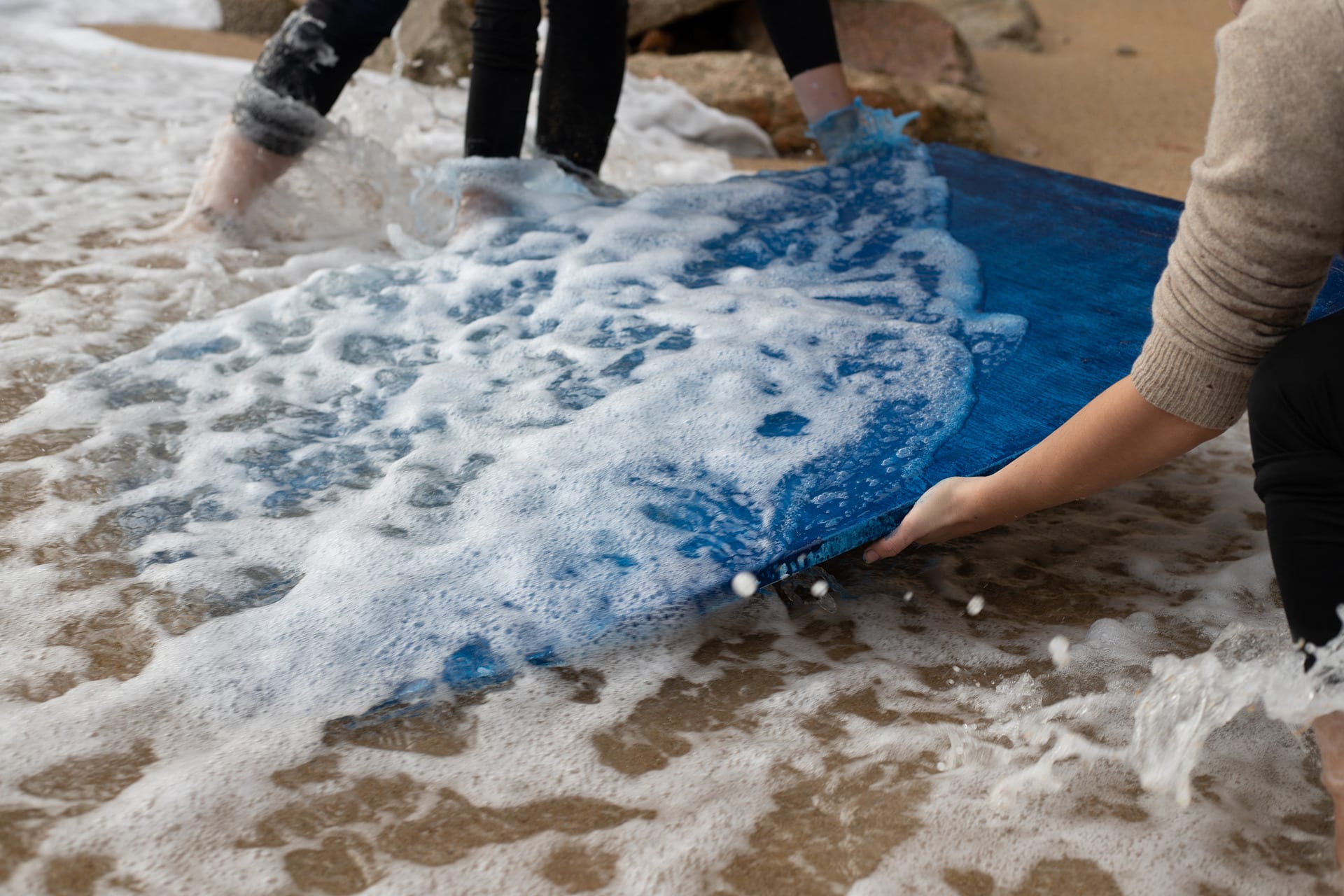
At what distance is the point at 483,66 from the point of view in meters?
2.36

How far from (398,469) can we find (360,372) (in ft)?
1.23

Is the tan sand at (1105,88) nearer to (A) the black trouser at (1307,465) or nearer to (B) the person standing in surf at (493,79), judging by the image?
(B) the person standing in surf at (493,79)

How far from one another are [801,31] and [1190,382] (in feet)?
5.86

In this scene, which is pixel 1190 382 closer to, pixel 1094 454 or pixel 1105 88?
pixel 1094 454

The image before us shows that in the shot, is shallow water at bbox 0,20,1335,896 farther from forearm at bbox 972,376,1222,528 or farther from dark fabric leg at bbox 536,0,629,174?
dark fabric leg at bbox 536,0,629,174

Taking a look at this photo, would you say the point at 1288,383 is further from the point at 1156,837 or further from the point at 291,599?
the point at 291,599

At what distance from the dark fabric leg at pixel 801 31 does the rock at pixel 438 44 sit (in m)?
2.30

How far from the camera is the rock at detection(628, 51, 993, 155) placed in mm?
4012

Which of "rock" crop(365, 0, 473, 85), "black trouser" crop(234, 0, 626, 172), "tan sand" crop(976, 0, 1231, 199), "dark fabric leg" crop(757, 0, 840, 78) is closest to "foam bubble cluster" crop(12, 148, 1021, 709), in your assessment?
"black trouser" crop(234, 0, 626, 172)

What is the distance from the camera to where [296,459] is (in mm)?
1686

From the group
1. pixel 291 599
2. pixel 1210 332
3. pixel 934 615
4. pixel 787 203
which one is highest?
pixel 1210 332

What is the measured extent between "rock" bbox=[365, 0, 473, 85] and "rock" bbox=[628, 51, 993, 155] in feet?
3.62

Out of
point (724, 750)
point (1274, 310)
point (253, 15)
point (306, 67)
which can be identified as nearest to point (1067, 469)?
point (1274, 310)

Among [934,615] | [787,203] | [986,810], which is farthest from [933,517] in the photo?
[787,203]
